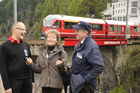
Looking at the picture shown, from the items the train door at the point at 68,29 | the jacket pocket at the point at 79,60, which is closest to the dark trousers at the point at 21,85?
the jacket pocket at the point at 79,60

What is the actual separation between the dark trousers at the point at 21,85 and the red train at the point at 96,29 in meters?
8.66

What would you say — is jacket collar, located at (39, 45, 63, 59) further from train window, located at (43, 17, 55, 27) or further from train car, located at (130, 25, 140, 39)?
train car, located at (130, 25, 140, 39)

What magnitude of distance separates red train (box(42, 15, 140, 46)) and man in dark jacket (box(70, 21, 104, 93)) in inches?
360

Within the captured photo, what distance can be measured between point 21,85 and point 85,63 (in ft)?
4.87

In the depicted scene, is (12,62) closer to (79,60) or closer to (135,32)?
(79,60)

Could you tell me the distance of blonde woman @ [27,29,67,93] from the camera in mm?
3317

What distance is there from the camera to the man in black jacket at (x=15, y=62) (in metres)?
3.24

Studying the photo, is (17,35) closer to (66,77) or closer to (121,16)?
(66,77)

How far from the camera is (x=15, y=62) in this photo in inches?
134

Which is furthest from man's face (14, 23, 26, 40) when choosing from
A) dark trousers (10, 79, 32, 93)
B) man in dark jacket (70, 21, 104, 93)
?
man in dark jacket (70, 21, 104, 93)

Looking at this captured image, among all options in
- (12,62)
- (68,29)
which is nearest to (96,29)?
(68,29)

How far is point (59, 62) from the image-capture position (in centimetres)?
315

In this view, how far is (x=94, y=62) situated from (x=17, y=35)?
1.72 m

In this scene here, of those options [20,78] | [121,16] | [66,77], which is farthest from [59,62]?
[121,16]
